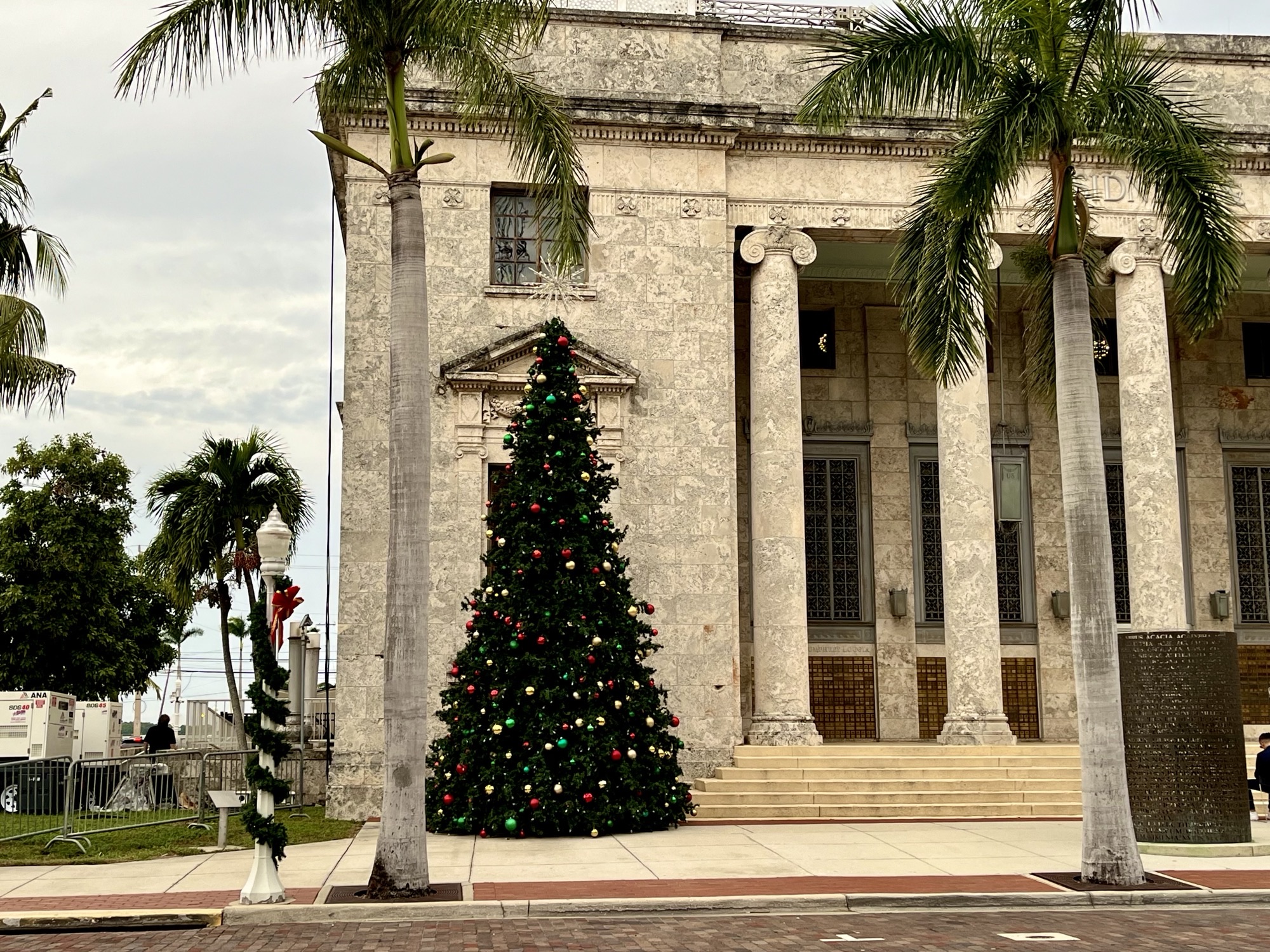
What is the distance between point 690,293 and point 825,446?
6.37 meters

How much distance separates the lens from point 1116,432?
98.5 ft

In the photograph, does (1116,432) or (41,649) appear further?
(41,649)

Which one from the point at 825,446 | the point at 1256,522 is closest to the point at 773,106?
the point at 825,446

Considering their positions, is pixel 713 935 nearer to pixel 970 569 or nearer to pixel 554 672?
pixel 554 672

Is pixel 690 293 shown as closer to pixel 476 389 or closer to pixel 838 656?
pixel 476 389

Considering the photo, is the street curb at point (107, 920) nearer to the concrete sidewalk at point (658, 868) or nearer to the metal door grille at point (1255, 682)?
the concrete sidewalk at point (658, 868)

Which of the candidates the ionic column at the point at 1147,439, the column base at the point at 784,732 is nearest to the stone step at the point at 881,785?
the column base at the point at 784,732

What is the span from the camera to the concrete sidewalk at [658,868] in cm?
1359

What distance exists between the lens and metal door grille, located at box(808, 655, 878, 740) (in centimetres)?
2798

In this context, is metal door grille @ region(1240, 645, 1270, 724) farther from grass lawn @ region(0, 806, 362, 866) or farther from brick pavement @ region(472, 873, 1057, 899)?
grass lawn @ region(0, 806, 362, 866)

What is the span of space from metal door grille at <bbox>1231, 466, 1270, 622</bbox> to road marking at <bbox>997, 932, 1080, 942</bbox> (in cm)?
2047

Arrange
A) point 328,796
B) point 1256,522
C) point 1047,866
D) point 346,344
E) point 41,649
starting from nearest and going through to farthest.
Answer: point 1047,866, point 328,796, point 346,344, point 1256,522, point 41,649

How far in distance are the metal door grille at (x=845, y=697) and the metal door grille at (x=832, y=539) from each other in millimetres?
927

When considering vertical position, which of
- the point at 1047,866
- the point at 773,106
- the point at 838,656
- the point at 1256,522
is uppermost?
the point at 773,106
